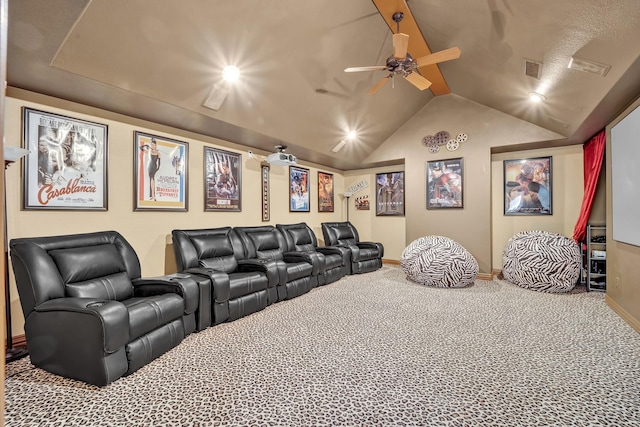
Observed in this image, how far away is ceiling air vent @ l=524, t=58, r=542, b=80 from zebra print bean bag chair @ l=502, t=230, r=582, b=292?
2478mm

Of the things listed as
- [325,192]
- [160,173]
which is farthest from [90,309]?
[325,192]

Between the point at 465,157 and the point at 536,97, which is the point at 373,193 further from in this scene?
the point at 536,97

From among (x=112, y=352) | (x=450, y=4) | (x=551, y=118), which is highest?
(x=450, y=4)

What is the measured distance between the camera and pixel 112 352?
2199mm

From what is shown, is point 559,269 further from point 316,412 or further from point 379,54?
point 316,412

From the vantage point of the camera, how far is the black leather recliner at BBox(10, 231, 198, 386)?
7.13 feet

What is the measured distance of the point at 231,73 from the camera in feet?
11.7

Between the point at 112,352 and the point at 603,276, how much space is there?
20.6 ft

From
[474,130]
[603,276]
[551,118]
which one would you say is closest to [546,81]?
[551,118]

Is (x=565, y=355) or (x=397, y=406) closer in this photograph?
(x=397, y=406)

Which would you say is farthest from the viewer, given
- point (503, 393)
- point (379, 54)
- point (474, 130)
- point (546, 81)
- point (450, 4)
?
point (474, 130)

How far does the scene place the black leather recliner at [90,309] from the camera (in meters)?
2.17

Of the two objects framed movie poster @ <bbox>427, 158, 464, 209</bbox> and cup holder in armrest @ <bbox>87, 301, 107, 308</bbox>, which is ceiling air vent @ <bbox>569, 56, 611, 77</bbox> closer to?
framed movie poster @ <bbox>427, 158, 464, 209</bbox>

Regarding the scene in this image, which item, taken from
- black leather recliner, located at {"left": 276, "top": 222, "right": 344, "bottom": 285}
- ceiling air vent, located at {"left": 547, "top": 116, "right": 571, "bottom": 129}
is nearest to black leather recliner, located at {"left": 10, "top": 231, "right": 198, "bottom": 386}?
black leather recliner, located at {"left": 276, "top": 222, "right": 344, "bottom": 285}
